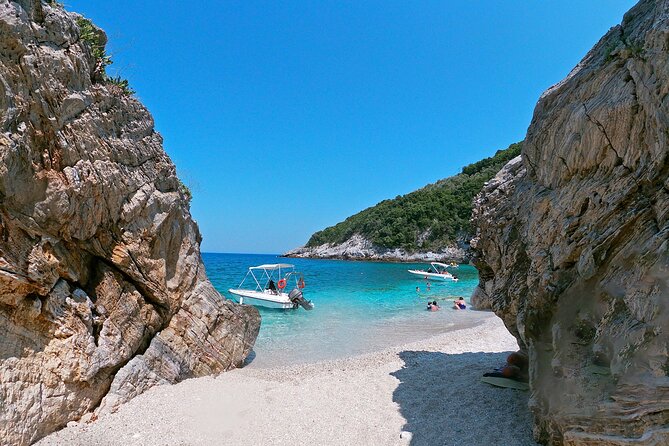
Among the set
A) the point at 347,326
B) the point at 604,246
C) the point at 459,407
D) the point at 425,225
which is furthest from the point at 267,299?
the point at 425,225

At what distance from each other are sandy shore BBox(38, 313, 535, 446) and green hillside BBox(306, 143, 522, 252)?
7352cm

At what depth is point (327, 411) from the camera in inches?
276

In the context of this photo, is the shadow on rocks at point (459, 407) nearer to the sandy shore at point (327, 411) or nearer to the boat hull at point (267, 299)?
the sandy shore at point (327, 411)

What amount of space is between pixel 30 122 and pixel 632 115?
340 inches

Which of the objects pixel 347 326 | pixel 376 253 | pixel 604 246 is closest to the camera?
pixel 604 246

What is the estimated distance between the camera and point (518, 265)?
24.8 feet

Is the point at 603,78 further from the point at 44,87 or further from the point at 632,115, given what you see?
the point at 44,87

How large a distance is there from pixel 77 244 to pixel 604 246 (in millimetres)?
8447

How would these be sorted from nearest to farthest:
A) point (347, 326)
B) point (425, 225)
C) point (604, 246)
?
point (604, 246) < point (347, 326) < point (425, 225)

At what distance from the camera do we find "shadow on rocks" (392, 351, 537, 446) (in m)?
5.80

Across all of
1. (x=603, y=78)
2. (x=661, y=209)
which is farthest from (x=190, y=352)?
(x=603, y=78)

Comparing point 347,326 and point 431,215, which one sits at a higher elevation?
point 431,215

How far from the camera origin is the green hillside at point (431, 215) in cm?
8575

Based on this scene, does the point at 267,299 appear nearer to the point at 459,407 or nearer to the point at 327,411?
the point at 327,411
